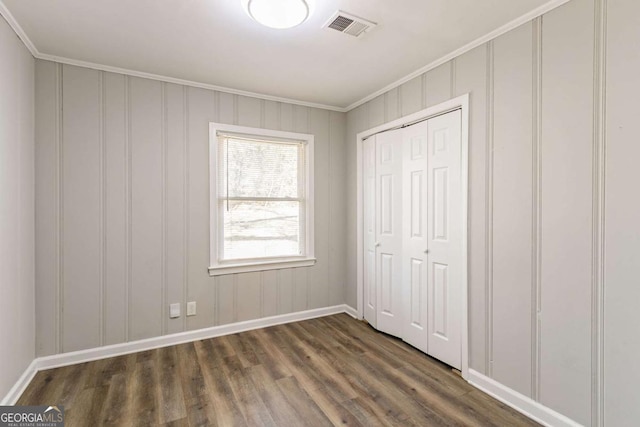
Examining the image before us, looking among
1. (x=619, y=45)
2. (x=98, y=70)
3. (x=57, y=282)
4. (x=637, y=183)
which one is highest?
(x=98, y=70)

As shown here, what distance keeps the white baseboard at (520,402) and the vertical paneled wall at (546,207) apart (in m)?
0.04

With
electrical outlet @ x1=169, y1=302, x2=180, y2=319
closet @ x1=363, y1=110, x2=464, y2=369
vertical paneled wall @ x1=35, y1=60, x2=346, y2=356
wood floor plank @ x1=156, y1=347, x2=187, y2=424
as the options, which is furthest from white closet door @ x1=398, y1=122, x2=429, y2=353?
electrical outlet @ x1=169, y1=302, x2=180, y2=319

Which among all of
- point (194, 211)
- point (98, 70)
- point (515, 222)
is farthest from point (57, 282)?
point (515, 222)

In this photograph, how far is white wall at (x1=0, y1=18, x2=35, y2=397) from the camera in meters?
1.96

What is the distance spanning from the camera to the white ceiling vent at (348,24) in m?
2.01

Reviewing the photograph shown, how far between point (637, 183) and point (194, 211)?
325cm

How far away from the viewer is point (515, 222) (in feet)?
6.86

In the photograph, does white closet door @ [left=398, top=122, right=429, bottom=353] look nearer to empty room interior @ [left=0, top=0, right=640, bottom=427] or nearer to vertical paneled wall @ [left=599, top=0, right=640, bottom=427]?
empty room interior @ [left=0, top=0, right=640, bottom=427]

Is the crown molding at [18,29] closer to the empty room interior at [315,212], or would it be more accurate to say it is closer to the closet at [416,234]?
the empty room interior at [315,212]

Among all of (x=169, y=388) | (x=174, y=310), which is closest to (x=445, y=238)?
(x=169, y=388)

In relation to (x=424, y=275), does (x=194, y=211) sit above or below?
above

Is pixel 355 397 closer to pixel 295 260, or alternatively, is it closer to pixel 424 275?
pixel 424 275

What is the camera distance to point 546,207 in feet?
6.31

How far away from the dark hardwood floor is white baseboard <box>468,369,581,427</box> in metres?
0.06
